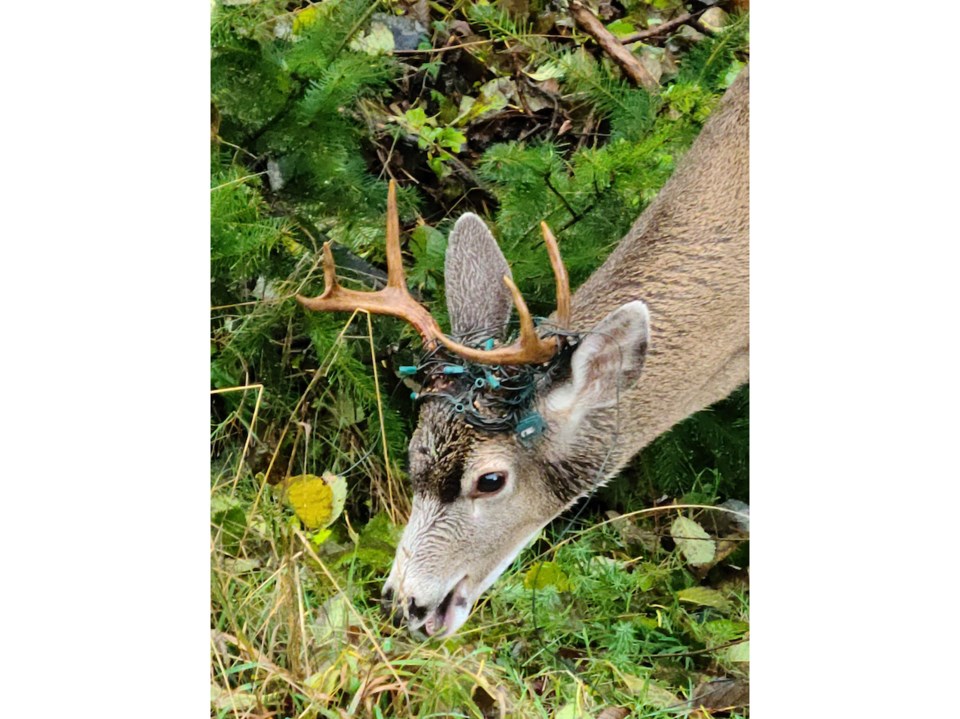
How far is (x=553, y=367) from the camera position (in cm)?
342

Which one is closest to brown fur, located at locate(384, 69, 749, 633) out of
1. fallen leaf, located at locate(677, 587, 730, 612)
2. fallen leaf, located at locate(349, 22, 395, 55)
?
fallen leaf, located at locate(677, 587, 730, 612)

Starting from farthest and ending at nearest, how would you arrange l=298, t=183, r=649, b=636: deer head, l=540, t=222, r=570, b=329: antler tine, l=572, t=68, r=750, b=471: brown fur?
l=572, t=68, r=750, b=471: brown fur
l=298, t=183, r=649, b=636: deer head
l=540, t=222, r=570, b=329: antler tine

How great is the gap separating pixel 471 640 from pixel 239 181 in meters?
1.20

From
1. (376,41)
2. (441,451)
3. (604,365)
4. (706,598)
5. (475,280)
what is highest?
(376,41)

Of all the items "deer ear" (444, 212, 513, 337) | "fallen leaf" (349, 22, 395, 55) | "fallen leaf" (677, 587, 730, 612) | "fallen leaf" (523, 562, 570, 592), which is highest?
"fallen leaf" (349, 22, 395, 55)

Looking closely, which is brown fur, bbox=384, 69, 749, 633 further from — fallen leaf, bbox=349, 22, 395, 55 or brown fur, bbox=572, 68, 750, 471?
→ fallen leaf, bbox=349, 22, 395, 55

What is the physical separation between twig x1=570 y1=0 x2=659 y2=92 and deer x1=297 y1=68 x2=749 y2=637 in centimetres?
19

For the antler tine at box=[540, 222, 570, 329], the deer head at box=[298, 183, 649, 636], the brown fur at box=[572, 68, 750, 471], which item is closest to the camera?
Result: the antler tine at box=[540, 222, 570, 329]

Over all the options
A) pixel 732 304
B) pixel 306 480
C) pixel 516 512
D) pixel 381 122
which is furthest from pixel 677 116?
pixel 306 480

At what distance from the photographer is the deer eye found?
345 centimetres

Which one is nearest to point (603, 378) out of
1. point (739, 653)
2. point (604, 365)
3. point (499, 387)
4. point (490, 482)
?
point (604, 365)

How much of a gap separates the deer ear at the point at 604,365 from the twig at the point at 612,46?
54cm

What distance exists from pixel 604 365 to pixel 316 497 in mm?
748

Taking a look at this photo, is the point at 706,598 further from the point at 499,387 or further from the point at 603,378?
the point at 499,387
